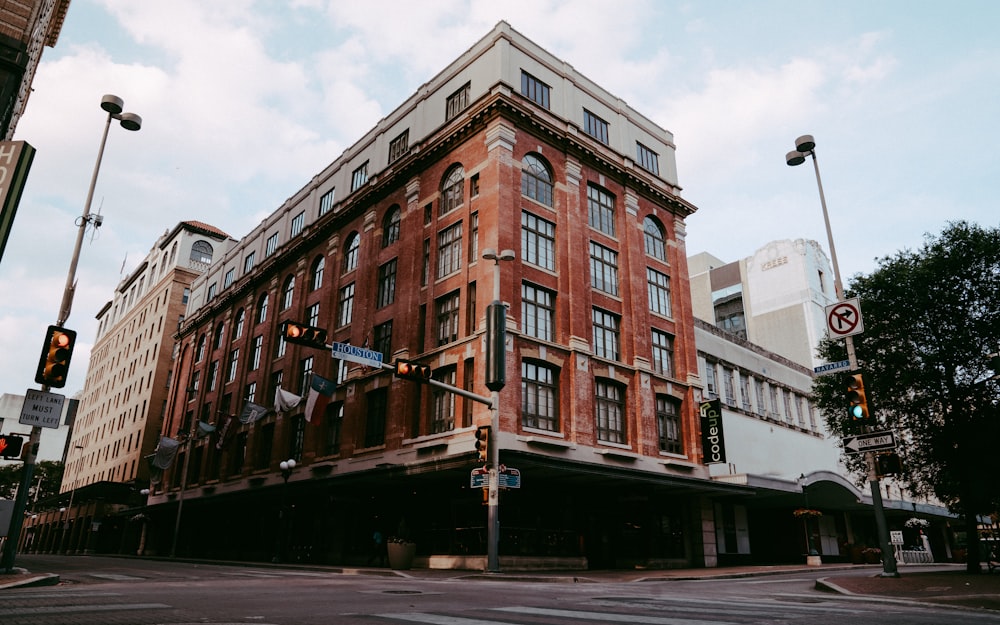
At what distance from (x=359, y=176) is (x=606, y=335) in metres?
19.8

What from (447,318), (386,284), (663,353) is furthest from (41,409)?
(663,353)

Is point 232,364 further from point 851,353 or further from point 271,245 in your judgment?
point 851,353

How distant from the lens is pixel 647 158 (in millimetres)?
39156

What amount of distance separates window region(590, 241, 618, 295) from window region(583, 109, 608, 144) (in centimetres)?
664

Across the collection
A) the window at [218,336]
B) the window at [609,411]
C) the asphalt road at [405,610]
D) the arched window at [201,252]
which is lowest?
the asphalt road at [405,610]

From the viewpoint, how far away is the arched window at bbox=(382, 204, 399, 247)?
36531 mm

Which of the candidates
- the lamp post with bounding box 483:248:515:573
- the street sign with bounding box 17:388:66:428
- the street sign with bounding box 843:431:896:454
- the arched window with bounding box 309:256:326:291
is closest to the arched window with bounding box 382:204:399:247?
the arched window with bounding box 309:256:326:291

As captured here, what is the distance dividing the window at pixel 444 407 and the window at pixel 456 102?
14.0 m

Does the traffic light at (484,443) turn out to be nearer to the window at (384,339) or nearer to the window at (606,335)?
the window at (606,335)

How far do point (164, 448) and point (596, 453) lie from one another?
103 ft

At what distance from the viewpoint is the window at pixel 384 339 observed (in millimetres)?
33750

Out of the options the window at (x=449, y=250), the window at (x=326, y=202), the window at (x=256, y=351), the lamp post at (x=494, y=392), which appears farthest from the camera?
the window at (x=256, y=351)

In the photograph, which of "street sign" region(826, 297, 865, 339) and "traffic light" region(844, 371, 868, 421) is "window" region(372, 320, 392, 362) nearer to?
"street sign" region(826, 297, 865, 339)

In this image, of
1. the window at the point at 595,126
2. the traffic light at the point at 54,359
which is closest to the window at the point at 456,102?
the window at the point at 595,126
